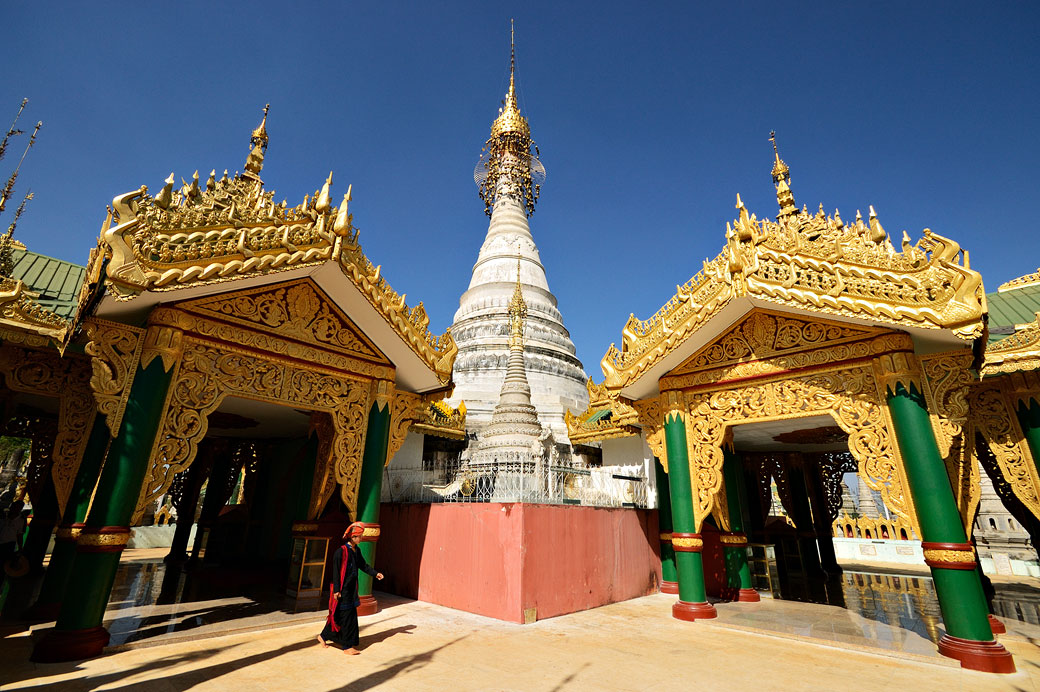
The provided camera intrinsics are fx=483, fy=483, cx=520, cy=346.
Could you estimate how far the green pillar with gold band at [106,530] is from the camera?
17.3ft

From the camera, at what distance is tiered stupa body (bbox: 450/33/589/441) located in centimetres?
2028

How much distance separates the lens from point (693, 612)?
799cm

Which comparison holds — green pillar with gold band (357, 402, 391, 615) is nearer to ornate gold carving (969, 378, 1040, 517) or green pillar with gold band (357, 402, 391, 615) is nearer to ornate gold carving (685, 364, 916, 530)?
ornate gold carving (685, 364, 916, 530)

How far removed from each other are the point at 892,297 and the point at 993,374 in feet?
7.92

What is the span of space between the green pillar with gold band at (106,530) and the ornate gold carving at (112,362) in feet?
0.33

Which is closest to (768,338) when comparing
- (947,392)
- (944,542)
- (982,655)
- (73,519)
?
(947,392)

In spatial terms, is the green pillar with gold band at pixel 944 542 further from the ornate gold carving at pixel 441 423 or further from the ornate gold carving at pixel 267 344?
the ornate gold carving at pixel 441 423

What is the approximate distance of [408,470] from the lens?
36.0ft

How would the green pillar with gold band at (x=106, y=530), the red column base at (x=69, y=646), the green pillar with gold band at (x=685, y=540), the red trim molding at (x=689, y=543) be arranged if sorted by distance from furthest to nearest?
the red trim molding at (x=689, y=543) < the green pillar with gold band at (x=685, y=540) < the green pillar with gold band at (x=106, y=530) < the red column base at (x=69, y=646)

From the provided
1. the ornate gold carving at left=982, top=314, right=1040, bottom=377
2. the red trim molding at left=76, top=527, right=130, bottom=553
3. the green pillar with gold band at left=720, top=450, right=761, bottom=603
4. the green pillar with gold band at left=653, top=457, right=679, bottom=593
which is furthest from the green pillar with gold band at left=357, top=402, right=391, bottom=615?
the ornate gold carving at left=982, top=314, right=1040, bottom=377

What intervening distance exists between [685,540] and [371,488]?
5465 mm

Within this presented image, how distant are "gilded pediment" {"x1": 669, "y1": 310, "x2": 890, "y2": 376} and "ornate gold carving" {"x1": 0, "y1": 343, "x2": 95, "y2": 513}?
964cm

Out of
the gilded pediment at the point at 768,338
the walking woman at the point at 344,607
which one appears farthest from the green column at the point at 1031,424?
the walking woman at the point at 344,607

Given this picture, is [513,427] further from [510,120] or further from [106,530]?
[510,120]
